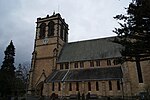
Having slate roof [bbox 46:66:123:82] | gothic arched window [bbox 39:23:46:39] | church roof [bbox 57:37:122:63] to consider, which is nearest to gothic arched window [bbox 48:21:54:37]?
gothic arched window [bbox 39:23:46:39]

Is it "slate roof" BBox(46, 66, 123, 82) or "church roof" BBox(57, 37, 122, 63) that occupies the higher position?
"church roof" BBox(57, 37, 122, 63)

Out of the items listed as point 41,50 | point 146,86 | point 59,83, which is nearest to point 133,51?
point 146,86

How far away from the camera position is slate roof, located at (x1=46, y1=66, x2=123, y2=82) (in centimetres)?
3366

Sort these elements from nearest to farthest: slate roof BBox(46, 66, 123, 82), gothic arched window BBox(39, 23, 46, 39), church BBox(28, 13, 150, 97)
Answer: church BBox(28, 13, 150, 97), slate roof BBox(46, 66, 123, 82), gothic arched window BBox(39, 23, 46, 39)

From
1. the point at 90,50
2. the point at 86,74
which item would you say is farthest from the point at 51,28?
the point at 86,74

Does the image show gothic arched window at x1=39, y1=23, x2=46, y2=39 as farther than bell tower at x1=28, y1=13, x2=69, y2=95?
Yes

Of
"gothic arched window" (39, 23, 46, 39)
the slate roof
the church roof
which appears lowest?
the slate roof

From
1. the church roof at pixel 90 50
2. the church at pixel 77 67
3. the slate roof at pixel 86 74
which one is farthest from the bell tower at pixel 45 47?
the slate roof at pixel 86 74

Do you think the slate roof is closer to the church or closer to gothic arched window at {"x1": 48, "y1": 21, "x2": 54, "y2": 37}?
the church

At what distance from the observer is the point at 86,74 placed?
3625 cm

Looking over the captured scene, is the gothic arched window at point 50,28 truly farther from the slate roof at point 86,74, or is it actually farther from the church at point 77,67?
the slate roof at point 86,74

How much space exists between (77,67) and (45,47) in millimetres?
10636

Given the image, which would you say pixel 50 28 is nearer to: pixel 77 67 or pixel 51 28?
pixel 51 28

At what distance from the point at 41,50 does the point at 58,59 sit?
217 inches
